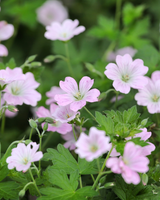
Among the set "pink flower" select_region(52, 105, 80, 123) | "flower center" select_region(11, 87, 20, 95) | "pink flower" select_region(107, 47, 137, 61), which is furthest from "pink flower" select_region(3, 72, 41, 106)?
"pink flower" select_region(107, 47, 137, 61)

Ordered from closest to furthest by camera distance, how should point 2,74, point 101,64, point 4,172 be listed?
1. point 4,172
2. point 2,74
3. point 101,64

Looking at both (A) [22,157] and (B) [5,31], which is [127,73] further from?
(B) [5,31]

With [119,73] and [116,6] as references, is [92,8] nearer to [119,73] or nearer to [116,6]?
[116,6]

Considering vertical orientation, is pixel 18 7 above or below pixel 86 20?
above

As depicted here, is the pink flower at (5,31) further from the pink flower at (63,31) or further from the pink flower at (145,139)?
the pink flower at (145,139)

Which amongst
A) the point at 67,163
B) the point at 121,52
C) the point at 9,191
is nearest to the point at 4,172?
the point at 9,191

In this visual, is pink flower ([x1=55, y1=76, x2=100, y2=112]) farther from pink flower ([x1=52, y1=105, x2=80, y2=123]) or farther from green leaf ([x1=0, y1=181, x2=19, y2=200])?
green leaf ([x1=0, y1=181, x2=19, y2=200])

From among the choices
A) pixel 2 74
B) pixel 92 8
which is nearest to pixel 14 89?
pixel 2 74
